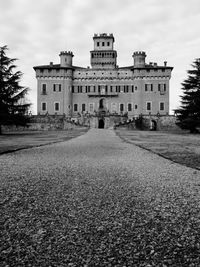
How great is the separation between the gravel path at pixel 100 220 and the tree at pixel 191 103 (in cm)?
3118

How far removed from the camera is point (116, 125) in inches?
2071

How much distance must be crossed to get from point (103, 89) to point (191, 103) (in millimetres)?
28013

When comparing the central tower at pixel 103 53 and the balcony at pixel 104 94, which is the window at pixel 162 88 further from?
the central tower at pixel 103 53

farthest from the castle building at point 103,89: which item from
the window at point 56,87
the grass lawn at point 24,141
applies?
the grass lawn at point 24,141

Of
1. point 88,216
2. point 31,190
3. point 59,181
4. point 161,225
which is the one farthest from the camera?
point 59,181

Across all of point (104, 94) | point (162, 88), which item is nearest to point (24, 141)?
point (104, 94)

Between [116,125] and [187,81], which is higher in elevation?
[187,81]

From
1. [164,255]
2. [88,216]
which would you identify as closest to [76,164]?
[88,216]

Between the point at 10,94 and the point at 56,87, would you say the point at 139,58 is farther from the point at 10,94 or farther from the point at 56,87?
the point at 10,94

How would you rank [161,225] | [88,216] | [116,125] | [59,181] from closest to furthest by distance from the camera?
[161,225]
[88,216]
[59,181]
[116,125]

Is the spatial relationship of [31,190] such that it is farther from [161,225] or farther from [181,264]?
[181,264]

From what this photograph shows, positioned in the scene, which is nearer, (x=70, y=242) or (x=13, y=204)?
(x=70, y=242)

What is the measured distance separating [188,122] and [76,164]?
30053 mm

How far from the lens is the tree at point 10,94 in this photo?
107 feet
